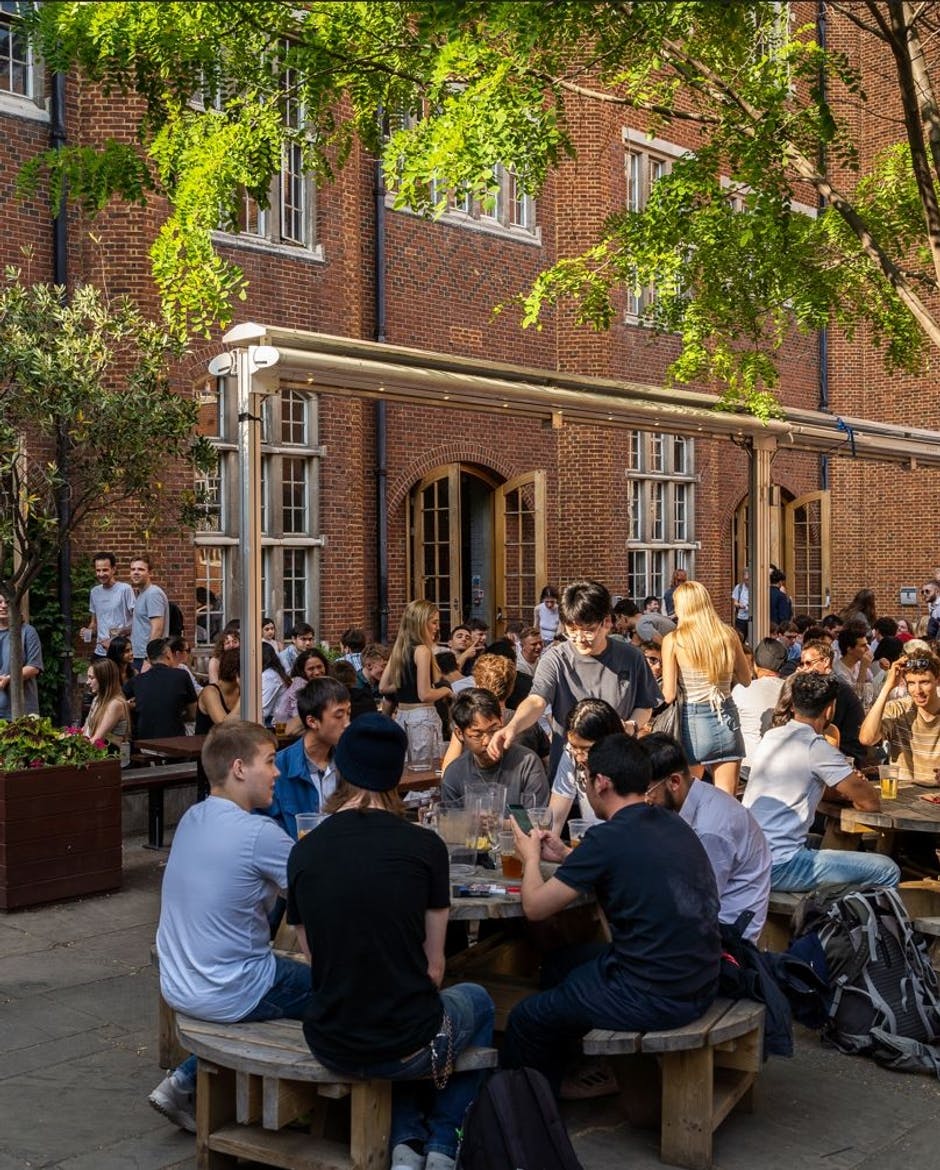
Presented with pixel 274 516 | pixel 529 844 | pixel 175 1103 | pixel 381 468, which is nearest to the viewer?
pixel 175 1103

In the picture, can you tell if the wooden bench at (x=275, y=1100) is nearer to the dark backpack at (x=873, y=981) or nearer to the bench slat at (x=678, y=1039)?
the bench slat at (x=678, y=1039)

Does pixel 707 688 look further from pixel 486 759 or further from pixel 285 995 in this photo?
pixel 285 995

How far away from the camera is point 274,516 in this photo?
15633 mm

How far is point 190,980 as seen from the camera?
444cm

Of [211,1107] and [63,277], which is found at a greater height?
[63,277]

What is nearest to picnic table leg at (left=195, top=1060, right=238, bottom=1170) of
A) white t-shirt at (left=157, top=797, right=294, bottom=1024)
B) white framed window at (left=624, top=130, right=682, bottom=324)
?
white t-shirt at (left=157, top=797, right=294, bottom=1024)

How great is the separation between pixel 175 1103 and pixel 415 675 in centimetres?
482

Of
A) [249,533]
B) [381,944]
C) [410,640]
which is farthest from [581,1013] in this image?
[410,640]

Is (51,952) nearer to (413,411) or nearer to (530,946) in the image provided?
(530,946)

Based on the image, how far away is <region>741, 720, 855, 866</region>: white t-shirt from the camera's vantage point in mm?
6254

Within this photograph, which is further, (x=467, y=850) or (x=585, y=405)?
(x=585, y=405)

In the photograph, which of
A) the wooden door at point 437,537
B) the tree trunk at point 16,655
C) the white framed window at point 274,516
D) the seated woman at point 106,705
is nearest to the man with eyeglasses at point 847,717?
the seated woman at point 106,705

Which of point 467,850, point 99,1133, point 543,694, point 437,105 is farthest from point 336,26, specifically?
point 99,1133

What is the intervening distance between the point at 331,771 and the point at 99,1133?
1.74m
